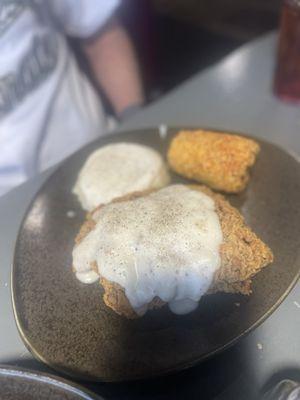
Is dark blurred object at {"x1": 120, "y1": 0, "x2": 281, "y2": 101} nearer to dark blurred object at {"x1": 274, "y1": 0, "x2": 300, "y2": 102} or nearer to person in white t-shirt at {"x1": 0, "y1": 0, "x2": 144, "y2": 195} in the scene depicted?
person in white t-shirt at {"x1": 0, "y1": 0, "x2": 144, "y2": 195}

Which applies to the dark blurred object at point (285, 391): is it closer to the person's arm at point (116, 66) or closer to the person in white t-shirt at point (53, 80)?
the person in white t-shirt at point (53, 80)

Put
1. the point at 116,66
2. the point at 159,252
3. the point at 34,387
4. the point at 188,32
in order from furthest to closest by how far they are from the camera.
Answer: the point at 188,32 < the point at 116,66 < the point at 159,252 < the point at 34,387

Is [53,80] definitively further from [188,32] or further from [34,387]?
[188,32]

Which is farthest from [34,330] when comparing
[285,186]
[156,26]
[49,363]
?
[156,26]

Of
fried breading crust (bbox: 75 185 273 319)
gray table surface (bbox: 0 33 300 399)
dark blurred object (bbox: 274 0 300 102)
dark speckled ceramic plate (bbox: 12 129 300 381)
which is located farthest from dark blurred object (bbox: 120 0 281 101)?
fried breading crust (bbox: 75 185 273 319)

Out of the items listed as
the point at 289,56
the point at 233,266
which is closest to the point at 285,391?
the point at 233,266

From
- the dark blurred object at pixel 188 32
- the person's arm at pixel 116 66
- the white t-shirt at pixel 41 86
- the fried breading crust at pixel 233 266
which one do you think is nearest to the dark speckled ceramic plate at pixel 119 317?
the fried breading crust at pixel 233 266

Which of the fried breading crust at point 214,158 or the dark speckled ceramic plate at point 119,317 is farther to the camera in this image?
the fried breading crust at point 214,158
